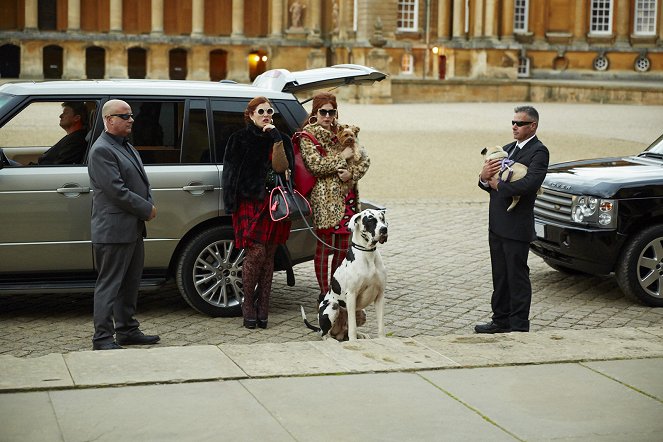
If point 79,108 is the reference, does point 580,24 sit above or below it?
above

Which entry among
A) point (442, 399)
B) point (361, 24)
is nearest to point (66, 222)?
point (442, 399)

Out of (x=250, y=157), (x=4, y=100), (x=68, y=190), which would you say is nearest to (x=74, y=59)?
(x=4, y=100)

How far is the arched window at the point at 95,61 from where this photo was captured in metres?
69.6

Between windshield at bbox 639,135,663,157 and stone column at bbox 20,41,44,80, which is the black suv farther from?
→ stone column at bbox 20,41,44,80

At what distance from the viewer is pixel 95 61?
69.9 metres

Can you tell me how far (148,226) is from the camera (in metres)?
9.95

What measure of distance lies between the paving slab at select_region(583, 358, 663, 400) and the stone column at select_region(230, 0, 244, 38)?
218 ft

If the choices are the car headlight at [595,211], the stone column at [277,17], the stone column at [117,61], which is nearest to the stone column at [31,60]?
the stone column at [117,61]

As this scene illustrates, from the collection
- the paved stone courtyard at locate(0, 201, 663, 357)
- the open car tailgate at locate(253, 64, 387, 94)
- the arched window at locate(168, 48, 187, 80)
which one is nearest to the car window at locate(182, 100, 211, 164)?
the open car tailgate at locate(253, 64, 387, 94)

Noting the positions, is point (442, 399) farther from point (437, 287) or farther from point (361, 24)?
point (361, 24)

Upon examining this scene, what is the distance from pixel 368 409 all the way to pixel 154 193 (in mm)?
4251

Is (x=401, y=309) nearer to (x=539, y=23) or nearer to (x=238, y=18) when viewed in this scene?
(x=539, y=23)

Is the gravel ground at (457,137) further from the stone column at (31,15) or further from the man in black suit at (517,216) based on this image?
the stone column at (31,15)

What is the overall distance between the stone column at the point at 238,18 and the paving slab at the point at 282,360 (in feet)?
217
